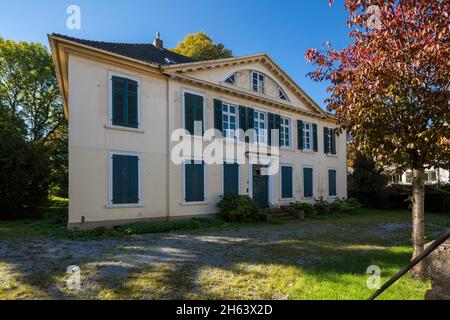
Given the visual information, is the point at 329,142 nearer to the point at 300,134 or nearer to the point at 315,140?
the point at 315,140

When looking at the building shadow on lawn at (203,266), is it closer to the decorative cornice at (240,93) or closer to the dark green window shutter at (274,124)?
the decorative cornice at (240,93)

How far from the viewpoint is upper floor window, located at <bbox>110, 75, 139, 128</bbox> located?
34.7 ft

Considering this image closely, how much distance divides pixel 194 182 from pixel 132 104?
384 cm

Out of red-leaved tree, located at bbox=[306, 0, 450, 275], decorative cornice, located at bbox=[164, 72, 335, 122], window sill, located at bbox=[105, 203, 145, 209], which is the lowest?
window sill, located at bbox=[105, 203, 145, 209]

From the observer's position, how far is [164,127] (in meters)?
11.7

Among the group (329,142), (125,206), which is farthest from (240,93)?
(329,142)

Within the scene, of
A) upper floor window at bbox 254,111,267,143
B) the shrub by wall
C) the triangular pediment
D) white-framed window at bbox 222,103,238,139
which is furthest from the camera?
upper floor window at bbox 254,111,267,143

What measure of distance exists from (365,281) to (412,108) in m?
2.80

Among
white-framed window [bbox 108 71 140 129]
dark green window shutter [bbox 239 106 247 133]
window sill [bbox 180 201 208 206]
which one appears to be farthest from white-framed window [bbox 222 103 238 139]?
white-framed window [bbox 108 71 140 129]

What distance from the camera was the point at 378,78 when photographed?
15.2ft

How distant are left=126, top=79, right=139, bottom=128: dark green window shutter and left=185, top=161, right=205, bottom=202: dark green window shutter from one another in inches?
104

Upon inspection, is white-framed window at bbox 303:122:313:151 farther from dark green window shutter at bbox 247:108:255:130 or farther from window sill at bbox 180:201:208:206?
window sill at bbox 180:201:208:206

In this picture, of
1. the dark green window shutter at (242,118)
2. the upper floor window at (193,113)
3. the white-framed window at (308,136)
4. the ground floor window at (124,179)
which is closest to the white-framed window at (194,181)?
the upper floor window at (193,113)

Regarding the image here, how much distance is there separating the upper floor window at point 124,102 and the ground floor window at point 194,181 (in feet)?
8.71
